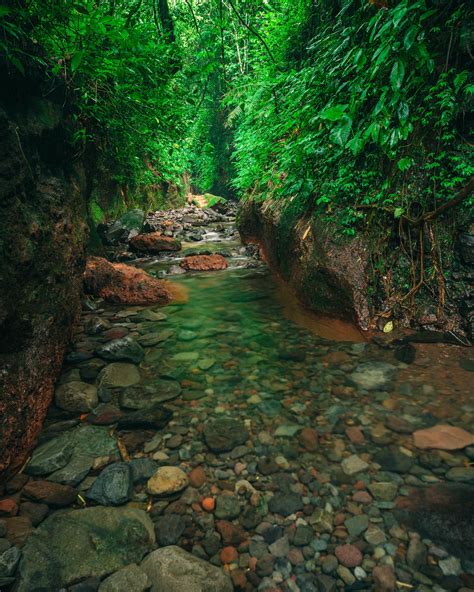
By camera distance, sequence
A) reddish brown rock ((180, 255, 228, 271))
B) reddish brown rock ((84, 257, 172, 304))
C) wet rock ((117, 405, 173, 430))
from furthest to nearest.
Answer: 1. reddish brown rock ((180, 255, 228, 271))
2. reddish brown rock ((84, 257, 172, 304))
3. wet rock ((117, 405, 173, 430))

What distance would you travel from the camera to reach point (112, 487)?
2033 millimetres

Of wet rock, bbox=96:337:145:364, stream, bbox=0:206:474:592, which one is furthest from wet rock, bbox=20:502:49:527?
wet rock, bbox=96:337:145:364

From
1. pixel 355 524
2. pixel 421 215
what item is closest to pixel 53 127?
pixel 421 215

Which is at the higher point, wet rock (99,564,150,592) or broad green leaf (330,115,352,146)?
broad green leaf (330,115,352,146)

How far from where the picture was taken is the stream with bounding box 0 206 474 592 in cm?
158

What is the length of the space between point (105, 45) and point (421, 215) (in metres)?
4.28

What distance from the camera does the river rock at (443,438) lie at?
226 cm

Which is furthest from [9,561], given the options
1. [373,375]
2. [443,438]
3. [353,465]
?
[373,375]

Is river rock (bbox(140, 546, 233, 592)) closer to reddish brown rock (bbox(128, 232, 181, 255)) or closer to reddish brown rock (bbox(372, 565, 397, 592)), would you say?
reddish brown rock (bbox(372, 565, 397, 592))

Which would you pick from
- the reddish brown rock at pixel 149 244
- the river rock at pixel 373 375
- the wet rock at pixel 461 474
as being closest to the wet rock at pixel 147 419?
the river rock at pixel 373 375

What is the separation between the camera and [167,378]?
3314 millimetres

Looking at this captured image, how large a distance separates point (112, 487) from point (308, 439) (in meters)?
1.34

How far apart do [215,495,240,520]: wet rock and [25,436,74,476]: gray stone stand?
1.06 metres

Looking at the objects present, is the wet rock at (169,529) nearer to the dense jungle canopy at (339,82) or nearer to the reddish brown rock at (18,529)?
the reddish brown rock at (18,529)
